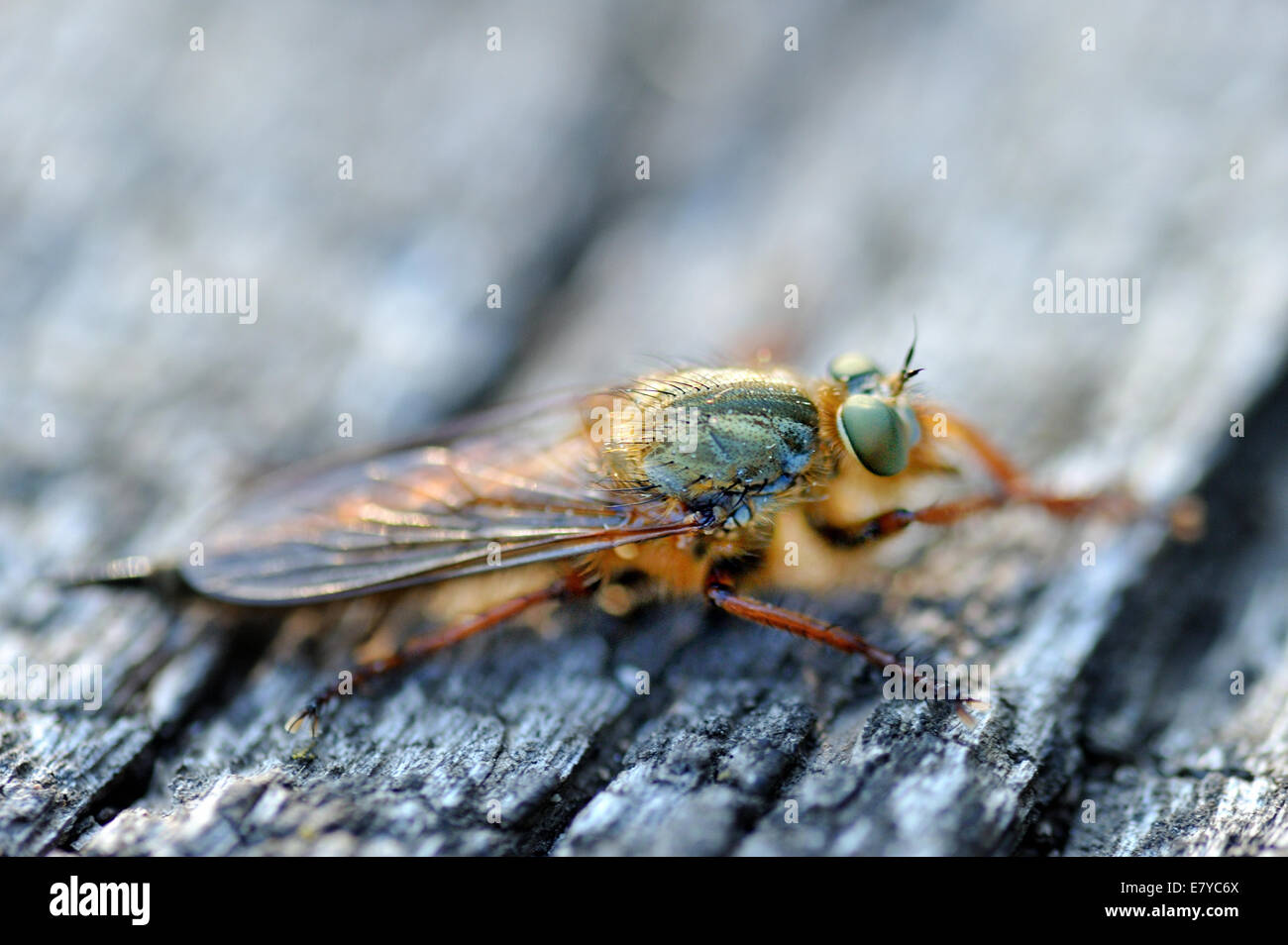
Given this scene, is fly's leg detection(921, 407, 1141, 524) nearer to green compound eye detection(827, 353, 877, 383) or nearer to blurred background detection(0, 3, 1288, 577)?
blurred background detection(0, 3, 1288, 577)

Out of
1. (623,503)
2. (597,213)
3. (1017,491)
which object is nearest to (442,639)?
(623,503)

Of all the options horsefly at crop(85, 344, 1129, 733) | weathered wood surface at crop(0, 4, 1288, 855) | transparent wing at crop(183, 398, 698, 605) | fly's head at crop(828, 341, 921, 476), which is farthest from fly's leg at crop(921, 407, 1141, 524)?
transparent wing at crop(183, 398, 698, 605)

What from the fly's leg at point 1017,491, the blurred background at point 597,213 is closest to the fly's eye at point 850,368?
the fly's leg at point 1017,491

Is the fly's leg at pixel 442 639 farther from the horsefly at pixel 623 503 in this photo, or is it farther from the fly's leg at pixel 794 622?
the fly's leg at pixel 794 622

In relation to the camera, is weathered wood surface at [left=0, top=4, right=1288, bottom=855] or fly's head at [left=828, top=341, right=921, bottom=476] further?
fly's head at [left=828, top=341, right=921, bottom=476]

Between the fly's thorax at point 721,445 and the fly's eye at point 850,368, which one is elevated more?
the fly's eye at point 850,368
